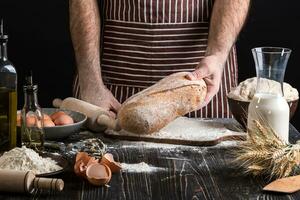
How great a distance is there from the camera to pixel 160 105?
83.9 inches

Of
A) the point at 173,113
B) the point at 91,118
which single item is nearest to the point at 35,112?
the point at 91,118

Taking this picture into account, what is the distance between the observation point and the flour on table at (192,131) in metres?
2.09

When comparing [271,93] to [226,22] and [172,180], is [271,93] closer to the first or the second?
[172,180]

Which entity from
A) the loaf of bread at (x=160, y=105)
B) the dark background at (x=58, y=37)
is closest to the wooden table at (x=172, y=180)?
the loaf of bread at (x=160, y=105)

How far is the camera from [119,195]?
1607mm

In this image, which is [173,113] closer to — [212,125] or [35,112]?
[212,125]

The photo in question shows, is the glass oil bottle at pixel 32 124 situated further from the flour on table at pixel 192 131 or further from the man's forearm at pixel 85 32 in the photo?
the man's forearm at pixel 85 32

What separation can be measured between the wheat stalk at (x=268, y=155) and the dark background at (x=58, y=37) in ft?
5.83

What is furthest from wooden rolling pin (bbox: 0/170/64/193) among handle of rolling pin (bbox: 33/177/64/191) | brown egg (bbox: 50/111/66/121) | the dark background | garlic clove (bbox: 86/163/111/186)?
the dark background

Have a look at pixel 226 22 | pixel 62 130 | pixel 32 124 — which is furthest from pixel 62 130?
pixel 226 22

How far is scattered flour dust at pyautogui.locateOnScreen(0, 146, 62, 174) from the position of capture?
66.2 inches

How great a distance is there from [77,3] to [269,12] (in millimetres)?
1107

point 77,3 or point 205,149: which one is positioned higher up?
point 77,3

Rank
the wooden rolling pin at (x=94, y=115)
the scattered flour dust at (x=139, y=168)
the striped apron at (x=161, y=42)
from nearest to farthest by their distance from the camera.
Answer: the scattered flour dust at (x=139, y=168), the wooden rolling pin at (x=94, y=115), the striped apron at (x=161, y=42)
